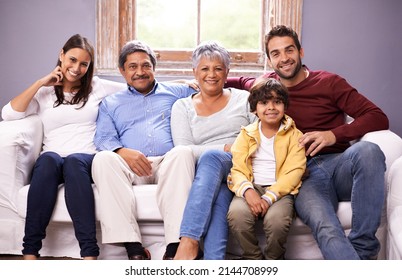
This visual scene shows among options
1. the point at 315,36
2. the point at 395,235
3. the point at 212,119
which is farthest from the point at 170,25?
the point at 395,235

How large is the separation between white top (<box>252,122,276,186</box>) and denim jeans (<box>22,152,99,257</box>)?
0.71 metres

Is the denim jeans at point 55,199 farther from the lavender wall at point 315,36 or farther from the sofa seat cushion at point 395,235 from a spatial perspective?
the lavender wall at point 315,36

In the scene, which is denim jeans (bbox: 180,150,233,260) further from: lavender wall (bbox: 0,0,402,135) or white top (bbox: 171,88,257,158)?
lavender wall (bbox: 0,0,402,135)

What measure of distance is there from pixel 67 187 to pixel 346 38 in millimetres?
2219

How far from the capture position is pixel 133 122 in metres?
2.68

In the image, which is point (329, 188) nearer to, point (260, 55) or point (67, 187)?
point (67, 187)

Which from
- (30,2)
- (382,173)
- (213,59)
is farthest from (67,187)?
(30,2)

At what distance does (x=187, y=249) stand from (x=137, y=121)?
0.84 m

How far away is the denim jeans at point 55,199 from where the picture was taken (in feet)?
7.24

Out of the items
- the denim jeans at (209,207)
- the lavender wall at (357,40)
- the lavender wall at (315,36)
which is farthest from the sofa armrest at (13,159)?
the lavender wall at (357,40)

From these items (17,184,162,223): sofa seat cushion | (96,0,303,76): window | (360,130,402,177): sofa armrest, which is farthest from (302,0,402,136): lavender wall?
(17,184,162,223): sofa seat cushion

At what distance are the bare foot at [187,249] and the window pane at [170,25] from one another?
6.58ft

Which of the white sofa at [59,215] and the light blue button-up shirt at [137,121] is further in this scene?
the light blue button-up shirt at [137,121]

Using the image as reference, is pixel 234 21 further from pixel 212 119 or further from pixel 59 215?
pixel 59 215
